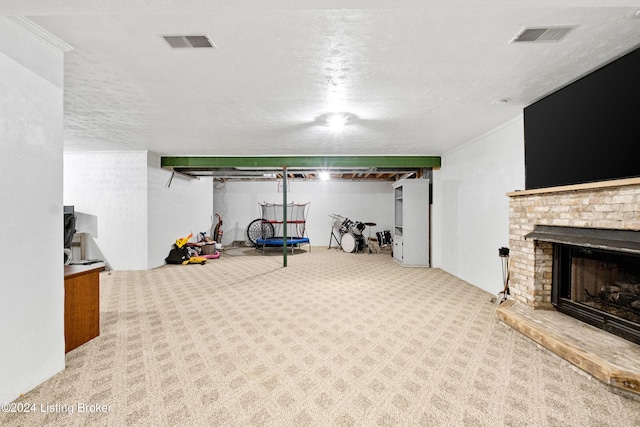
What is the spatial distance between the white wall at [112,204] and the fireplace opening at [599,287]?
6.86m

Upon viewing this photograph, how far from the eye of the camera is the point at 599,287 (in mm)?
2564

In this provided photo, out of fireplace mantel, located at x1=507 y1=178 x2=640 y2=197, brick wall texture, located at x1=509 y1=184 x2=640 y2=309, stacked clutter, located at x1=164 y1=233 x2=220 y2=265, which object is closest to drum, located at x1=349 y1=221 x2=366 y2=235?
stacked clutter, located at x1=164 y1=233 x2=220 y2=265

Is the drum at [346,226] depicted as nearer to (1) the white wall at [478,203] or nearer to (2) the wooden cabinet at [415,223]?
(2) the wooden cabinet at [415,223]

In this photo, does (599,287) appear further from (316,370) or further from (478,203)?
(316,370)

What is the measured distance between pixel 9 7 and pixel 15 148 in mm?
836

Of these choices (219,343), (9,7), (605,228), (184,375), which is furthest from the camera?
(219,343)

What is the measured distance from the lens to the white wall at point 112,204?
5781 millimetres

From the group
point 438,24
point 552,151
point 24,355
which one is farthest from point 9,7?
point 552,151

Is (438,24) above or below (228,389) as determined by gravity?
above

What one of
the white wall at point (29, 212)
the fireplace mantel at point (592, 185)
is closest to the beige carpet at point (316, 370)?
the white wall at point (29, 212)

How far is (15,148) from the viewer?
173cm

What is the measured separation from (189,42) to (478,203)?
4416mm

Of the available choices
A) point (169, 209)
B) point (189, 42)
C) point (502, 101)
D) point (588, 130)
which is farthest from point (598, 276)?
point (169, 209)

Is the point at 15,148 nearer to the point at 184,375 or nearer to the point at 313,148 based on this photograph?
the point at 184,375
